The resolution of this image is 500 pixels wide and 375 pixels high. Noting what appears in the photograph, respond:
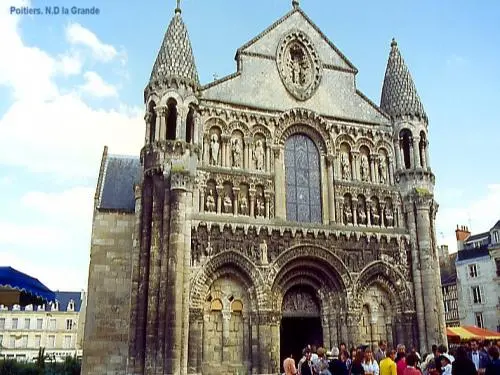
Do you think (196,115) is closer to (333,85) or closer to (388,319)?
(333,85)

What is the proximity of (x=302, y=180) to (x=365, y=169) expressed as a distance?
330 cm

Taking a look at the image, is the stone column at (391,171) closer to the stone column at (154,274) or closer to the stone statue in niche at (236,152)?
the stone statue in niche at (236,152)

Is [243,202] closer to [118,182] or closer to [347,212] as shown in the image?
[347,212]

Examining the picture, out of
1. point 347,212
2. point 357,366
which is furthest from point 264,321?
point 357,366

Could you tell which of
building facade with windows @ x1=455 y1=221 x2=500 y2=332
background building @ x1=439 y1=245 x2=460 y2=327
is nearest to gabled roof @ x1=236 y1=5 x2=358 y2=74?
building facade with windows @ x1=455 y1=221 x2=500 y2=332

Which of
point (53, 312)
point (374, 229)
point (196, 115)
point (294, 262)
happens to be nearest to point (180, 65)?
point (196, 115)

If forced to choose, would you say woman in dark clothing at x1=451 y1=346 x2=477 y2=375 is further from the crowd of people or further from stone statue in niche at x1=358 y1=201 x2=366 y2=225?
stone statue in niche at x1=358 y1=201 x2=366 y2=225

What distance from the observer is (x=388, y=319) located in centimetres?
2206

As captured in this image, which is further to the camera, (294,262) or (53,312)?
(53,312)

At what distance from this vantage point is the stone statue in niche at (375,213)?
22.9 m

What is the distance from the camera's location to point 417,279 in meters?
22.2

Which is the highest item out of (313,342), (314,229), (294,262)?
(314,229)

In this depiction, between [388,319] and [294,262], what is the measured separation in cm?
508

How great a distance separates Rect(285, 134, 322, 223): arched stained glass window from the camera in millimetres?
22172
